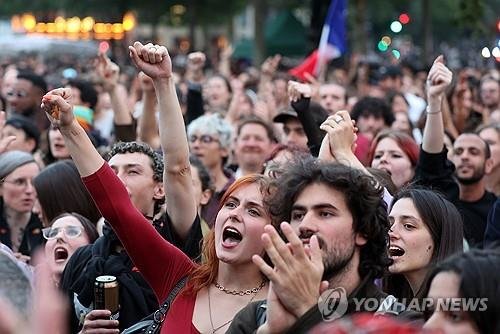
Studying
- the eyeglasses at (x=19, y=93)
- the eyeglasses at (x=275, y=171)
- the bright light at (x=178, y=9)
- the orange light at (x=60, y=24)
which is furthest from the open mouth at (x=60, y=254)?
the orange light at (x=60, y=24)

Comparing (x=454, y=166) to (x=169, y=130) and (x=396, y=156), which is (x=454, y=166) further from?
(x=169, y=130)

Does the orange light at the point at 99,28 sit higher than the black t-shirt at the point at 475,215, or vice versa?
the black t-shirt at the point at 475,215

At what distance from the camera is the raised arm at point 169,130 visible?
5211mm

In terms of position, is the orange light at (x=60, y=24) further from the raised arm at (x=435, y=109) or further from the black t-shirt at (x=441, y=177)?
the raised arm at (x=435, y=109)

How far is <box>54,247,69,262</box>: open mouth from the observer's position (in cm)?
612

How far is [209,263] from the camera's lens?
484cm

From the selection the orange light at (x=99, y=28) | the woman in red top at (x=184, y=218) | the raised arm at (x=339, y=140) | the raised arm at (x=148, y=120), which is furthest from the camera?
the orange light at (x=99, y=28)

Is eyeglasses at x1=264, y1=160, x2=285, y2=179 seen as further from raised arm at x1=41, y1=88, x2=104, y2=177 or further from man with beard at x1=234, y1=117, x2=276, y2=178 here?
man with beard at x1=234, y1=117, x2=276, y2=178

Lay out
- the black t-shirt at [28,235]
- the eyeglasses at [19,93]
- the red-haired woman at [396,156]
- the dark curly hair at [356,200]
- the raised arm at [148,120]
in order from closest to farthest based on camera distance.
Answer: the dark curly hair at [356,200] → the black t-shirt at [28,235] → the red-haired woman at [396,156] → the raised arm at [148,120] → the eyeglasses at [19,93]

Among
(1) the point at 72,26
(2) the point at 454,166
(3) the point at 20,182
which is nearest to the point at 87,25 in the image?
(1) the point at 72,26

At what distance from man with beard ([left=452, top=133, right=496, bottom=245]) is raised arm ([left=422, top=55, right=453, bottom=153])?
0.82 meters

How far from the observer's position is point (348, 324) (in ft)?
9.66

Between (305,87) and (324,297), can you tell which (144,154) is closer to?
(305,87)

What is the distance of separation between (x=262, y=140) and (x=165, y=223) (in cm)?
387
